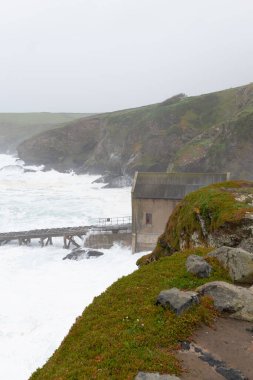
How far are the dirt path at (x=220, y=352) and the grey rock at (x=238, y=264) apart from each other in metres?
2.26

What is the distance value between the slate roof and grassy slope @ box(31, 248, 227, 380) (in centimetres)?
2687

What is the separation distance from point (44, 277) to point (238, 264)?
23388 millimetres

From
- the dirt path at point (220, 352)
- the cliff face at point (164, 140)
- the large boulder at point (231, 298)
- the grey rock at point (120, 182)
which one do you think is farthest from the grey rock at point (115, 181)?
the dirt path at point (220, 352)

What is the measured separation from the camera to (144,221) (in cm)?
3844

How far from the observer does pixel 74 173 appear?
104 metres

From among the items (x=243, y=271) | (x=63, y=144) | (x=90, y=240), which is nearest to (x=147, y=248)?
(x=90, y=240)

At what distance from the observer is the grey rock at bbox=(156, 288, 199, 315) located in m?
9.40

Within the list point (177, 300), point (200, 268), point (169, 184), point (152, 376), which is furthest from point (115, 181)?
point (152, 376)

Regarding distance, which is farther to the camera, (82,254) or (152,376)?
(82,254)

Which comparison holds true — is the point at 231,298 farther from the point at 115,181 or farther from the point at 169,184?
the point at 115,181

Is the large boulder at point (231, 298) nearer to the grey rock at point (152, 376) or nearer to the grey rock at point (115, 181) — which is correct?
the grey rock at point (152, 376)

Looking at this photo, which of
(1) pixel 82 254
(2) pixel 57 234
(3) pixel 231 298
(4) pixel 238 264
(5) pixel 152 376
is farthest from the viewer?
(2) pixel 57 234

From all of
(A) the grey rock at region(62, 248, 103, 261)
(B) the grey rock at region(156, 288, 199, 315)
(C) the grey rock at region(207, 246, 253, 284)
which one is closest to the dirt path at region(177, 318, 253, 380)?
(B) the grey rock at region(156, 288, 199, 315)

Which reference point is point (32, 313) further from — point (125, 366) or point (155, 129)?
point (155, 129)
